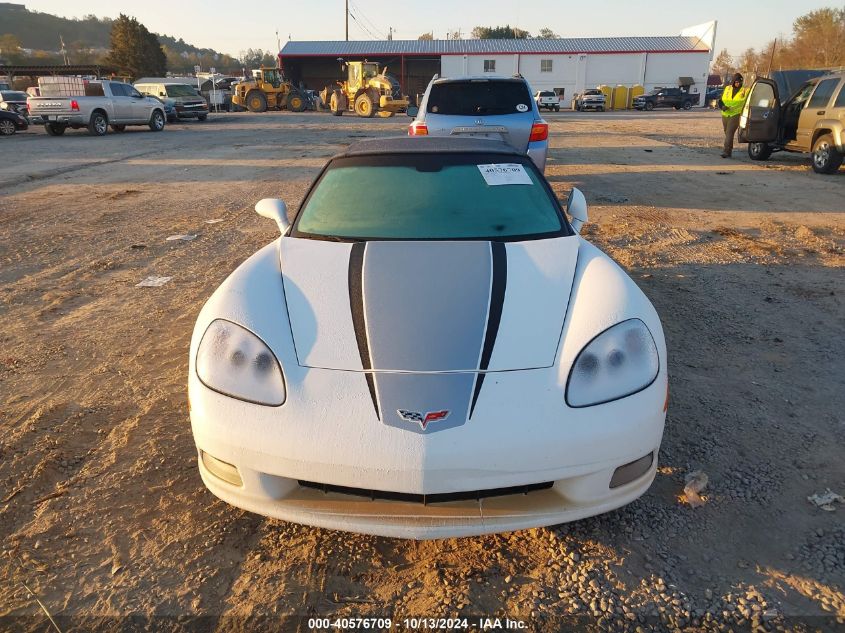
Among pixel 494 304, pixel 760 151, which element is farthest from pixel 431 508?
pixel 760 151

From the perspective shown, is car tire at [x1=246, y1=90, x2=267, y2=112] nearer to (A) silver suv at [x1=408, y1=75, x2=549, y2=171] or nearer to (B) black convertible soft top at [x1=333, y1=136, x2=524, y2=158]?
(A) silver suv at [x1=408, y1=75, x2=549, y2=171]

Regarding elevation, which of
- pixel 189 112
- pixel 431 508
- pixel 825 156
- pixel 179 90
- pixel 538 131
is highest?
pixel 179 90

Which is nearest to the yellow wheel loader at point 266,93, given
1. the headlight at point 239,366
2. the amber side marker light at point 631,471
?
the headlight at point 239,366

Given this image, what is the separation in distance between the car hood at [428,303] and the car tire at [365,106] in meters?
30.9

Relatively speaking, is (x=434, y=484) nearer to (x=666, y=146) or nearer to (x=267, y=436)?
(x=267, y=436)

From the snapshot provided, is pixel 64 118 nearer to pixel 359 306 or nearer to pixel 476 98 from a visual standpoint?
pixel 476 98

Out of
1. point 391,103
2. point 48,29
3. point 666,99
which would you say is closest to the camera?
point 391,103

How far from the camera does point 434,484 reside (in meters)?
1.86

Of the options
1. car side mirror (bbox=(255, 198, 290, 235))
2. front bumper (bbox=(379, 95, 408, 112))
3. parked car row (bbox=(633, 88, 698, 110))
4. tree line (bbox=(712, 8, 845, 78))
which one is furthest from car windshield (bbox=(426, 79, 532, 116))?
tree line (bbox=(712, 8, 845, 78))

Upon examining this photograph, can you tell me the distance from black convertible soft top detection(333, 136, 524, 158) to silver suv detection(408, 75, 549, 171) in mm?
4323

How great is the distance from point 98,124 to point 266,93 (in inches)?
777

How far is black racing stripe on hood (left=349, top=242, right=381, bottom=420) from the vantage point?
2.05 m

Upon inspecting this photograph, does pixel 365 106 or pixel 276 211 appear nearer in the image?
pixel 276 211

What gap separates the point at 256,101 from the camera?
37594 millimetres
